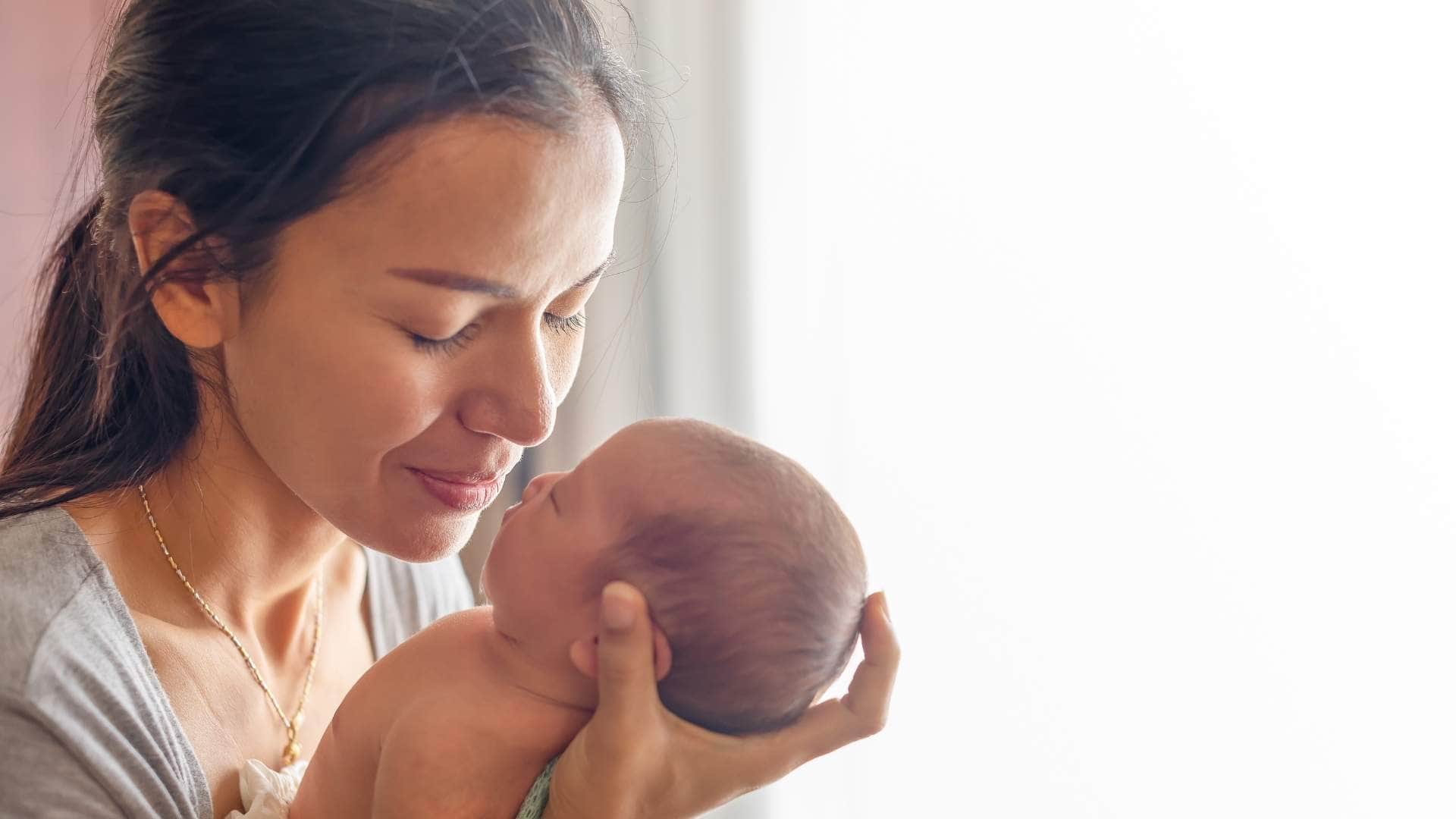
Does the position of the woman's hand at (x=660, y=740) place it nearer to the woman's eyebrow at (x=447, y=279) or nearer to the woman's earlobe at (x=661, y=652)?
the woman's earlobe at (x=661, y=652)

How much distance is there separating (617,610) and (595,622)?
96 mm

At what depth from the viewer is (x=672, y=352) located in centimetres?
224

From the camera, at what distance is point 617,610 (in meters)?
1.05

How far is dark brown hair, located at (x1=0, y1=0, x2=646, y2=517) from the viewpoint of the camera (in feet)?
3.54

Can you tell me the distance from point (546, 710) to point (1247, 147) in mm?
1175

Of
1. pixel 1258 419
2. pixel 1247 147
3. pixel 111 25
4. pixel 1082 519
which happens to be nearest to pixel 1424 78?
pixel 1247 147

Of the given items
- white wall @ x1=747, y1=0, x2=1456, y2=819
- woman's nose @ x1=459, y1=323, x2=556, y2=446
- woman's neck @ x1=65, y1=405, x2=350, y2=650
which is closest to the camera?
woman's nose @ x1=459, y1=323, x2=556, y2=446

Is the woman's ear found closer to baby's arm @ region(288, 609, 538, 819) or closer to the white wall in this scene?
baby's arm @ region(288, 609, 538, 819)

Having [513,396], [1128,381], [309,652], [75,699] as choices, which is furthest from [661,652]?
[1128,381]

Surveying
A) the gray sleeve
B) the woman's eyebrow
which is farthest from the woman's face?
the gray sleeve

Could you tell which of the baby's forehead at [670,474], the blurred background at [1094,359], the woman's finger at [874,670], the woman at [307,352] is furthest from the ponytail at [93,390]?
the blurred background at [1094,359]

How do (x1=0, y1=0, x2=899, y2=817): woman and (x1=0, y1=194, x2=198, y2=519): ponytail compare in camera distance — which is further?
(x1=0, y1=194, x2=198, y2=519): ponytail

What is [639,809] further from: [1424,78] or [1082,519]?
[1424,78]

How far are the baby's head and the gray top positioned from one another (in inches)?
13.7
